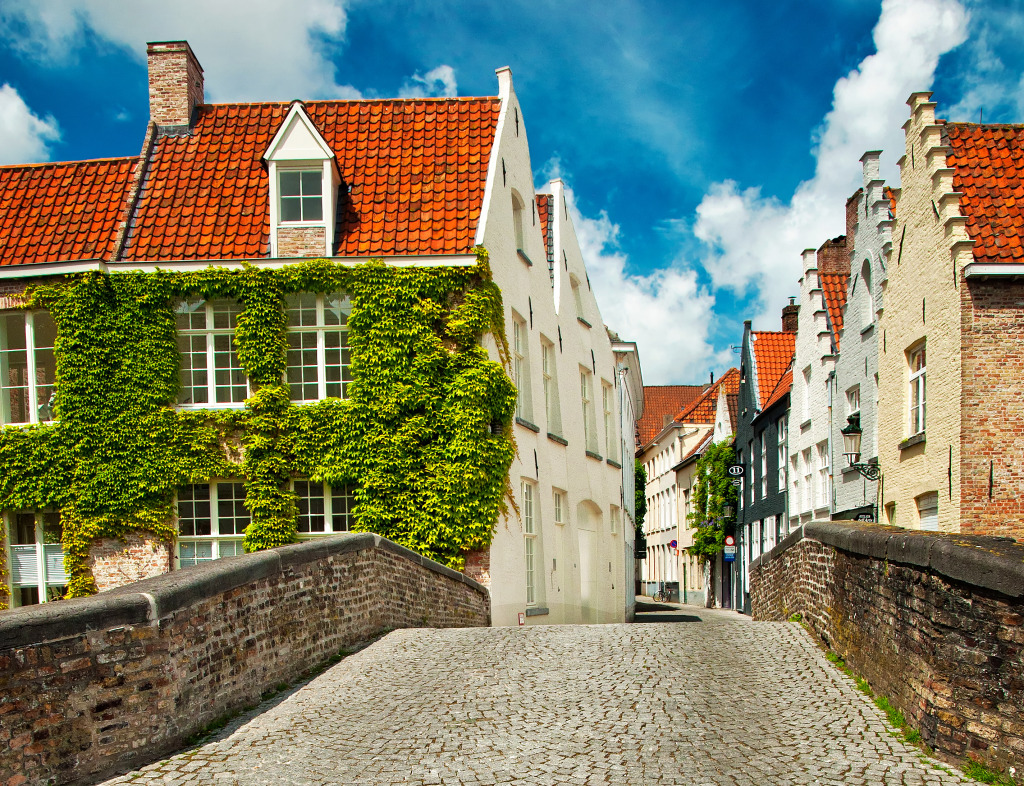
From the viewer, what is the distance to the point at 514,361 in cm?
1912

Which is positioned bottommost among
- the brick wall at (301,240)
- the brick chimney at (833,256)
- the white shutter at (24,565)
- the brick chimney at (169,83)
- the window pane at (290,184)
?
the white shutter at (24,565)

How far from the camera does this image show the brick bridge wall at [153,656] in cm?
589

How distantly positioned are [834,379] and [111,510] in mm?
17737

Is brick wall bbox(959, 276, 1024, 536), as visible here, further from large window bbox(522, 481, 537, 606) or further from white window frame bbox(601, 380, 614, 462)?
white window frame bbox(601, 380, 614, 462)

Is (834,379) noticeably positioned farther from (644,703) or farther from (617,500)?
(644,703)

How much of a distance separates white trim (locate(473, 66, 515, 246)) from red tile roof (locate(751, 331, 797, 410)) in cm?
1814

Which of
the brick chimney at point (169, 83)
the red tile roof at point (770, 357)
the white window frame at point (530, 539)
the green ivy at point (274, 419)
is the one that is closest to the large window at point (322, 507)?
the green ivy at point (274, 419)

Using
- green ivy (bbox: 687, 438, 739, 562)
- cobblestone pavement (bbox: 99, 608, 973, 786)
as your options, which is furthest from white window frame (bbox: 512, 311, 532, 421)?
green ivy (bbox: 687, 438, 739, 562)

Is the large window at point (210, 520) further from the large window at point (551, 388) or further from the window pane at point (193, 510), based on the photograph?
the large window at point (551, 388)

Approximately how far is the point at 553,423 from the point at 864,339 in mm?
7418

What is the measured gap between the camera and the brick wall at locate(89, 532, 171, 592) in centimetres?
1652

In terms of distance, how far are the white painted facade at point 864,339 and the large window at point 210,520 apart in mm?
12917

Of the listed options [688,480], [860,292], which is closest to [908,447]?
[860,292]

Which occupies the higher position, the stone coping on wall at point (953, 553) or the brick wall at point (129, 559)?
the stone coping on wall at point (953, 553)
